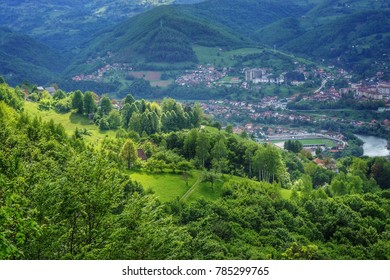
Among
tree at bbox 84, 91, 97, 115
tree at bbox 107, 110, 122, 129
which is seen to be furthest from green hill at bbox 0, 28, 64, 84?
tree at bbox 107, 110, 122, 129

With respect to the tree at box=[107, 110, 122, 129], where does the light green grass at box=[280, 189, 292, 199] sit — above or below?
below

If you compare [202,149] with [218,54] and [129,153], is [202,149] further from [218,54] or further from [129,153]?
[218,54]

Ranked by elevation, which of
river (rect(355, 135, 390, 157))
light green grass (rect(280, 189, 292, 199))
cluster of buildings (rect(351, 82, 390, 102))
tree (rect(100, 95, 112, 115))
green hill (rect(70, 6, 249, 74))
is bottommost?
river (rect(355, 135, 390, 157))

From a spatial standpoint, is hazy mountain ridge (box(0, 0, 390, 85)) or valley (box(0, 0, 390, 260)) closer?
valley (box(0, 0, 390, 260))

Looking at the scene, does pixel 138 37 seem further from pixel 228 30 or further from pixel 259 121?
pixel 259 121

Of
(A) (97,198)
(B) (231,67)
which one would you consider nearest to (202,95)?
(B) (231,67)

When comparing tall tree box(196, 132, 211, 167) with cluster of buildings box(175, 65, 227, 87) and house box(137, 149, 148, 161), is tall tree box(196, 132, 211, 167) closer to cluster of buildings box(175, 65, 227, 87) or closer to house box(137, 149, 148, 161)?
house box(137, 149, 148, 161)

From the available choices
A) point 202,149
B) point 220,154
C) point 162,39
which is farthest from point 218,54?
point 202,149
